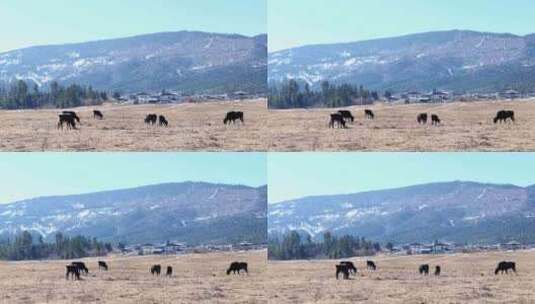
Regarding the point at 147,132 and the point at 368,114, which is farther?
the point at 368,114

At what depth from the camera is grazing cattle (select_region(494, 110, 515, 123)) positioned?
1702 centimetres

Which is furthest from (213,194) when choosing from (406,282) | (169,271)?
(406,282)

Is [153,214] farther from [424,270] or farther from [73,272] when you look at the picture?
[424,270]

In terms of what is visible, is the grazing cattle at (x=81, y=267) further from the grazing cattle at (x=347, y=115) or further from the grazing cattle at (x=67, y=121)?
the grazing cattle at (x=347, y=115)

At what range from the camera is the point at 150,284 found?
17016 mm

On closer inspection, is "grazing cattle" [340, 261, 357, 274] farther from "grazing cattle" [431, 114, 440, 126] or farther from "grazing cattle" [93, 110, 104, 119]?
"grazing cattle" [93, 110, 104, 119]

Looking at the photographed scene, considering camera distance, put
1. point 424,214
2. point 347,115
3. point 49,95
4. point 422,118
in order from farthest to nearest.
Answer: point 424,214
point 49,95
point 422,118
point 347,115

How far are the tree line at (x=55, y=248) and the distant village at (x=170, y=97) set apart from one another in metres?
1.81

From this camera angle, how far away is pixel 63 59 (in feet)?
57.0

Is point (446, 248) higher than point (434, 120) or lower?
lower

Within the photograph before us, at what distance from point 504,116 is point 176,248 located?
14.2 feet

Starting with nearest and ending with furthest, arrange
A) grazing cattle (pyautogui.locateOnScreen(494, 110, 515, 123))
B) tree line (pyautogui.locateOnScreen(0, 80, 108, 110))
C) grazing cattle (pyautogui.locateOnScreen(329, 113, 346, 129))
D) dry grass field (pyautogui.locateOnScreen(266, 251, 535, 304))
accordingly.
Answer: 1. dry grass field (pyautogui.locateOnScreen(266, 251, 535, 304))
2. grazing cattle (pyautogui.locateOnScreen(494, 110, 515, 123))
3. grazing cattle (pyautogui.locateOnScreen(329, 113, 346, 129))
4. tree line (pyautogui.locateOnScreen(0, 80, 108, 110))

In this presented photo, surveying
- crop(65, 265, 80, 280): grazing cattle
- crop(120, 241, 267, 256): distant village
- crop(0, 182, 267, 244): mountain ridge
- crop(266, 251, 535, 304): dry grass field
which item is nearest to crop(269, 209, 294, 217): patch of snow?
crop(0, 182, 267, 244): mountain ridge

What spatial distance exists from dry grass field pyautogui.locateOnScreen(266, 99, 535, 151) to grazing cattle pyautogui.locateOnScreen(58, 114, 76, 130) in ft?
7.95
